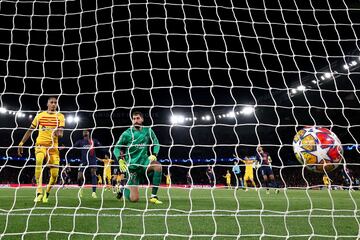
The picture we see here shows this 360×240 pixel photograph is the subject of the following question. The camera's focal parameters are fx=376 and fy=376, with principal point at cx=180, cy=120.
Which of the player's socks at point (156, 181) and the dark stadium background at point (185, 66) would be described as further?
the dark stadium background at point (185, 66)

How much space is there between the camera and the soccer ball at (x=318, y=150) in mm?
5961

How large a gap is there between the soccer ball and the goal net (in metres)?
0.02

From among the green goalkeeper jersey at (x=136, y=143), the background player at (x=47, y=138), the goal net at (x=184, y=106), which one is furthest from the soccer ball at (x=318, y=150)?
the background player at (x=47, y=138)

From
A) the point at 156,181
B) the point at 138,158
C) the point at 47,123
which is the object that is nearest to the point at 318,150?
the point at 156,181

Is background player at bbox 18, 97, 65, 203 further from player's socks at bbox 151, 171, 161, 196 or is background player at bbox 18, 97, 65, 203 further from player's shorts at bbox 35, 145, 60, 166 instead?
player's socks at bbox 151, 171, 161, 196

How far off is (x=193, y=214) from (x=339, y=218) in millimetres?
1737

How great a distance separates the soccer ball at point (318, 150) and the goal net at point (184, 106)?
0.02 meters

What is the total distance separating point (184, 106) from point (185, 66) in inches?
434

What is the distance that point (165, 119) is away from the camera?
24.7m

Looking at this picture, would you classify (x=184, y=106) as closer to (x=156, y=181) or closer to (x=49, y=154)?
(x=156, y=181)

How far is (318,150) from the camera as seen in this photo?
6027 mm

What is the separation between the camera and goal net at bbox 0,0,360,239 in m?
4.07

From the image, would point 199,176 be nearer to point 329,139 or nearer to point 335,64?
point 335,64

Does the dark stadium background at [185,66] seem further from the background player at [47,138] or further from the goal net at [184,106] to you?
the background player at [47,138]
